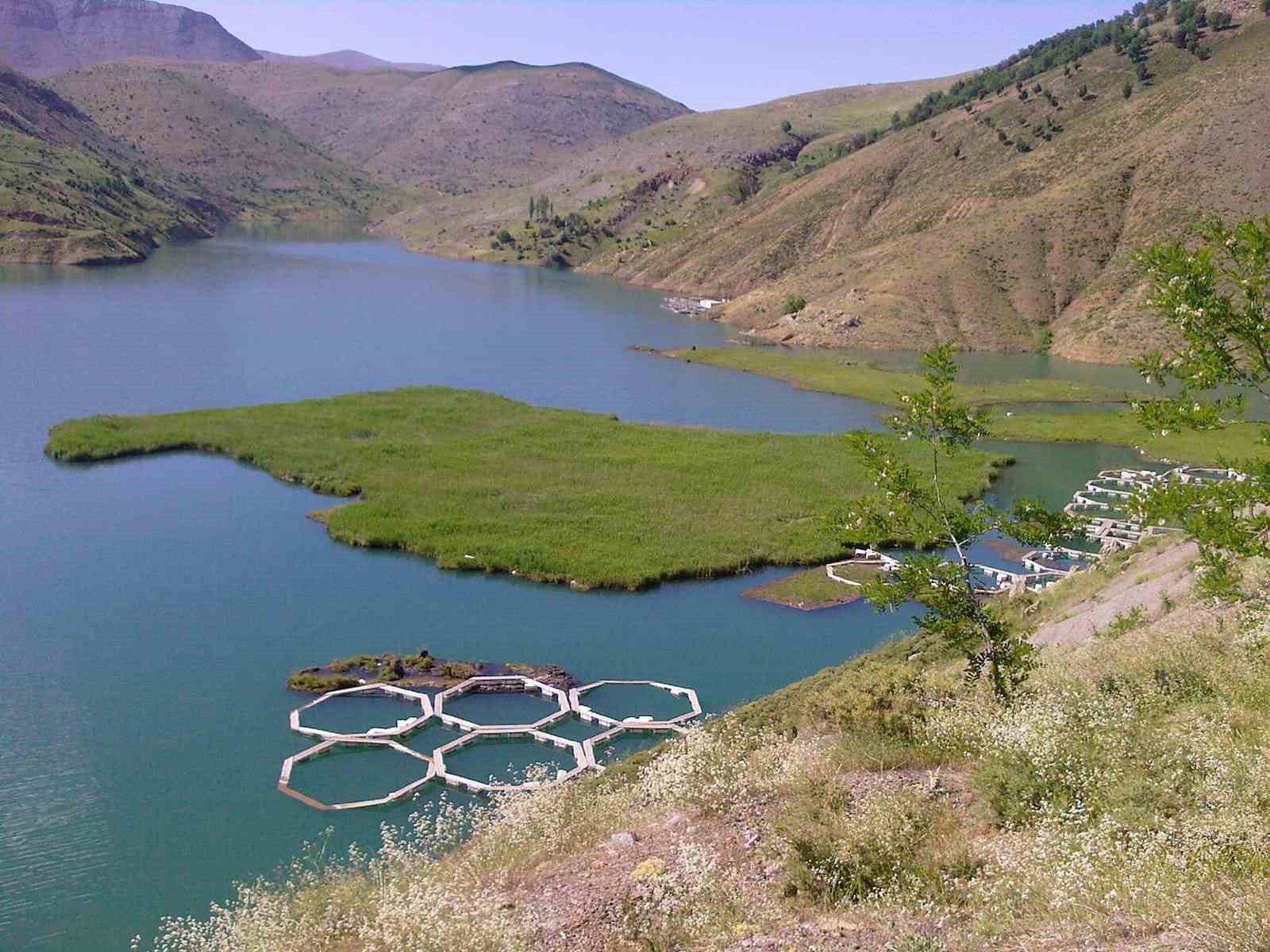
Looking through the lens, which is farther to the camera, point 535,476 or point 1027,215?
point 1027,215

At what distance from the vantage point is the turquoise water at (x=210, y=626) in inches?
889

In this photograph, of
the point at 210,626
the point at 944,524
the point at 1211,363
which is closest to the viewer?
the point at 1211,363

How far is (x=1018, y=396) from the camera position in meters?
80.0

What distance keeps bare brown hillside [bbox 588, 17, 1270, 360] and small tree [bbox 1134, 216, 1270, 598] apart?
84.6m

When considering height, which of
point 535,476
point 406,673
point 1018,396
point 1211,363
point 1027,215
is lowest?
point 406,673

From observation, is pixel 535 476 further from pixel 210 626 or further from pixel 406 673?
pixel 406 673

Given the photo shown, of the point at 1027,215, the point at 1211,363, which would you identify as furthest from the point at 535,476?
the point at 1027,215

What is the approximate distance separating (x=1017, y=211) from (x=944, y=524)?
110m

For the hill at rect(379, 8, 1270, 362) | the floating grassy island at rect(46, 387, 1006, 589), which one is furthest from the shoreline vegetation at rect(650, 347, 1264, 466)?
the hill at rect(379, 8, 1270, 362)

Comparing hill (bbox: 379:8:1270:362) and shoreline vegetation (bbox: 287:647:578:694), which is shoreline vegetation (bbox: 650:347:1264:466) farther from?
shoreline vegetation (bbox: 287:647:578:694)

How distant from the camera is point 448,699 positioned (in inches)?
1188

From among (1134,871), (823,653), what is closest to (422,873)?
(1134,871)

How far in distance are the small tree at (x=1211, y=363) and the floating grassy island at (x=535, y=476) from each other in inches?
934

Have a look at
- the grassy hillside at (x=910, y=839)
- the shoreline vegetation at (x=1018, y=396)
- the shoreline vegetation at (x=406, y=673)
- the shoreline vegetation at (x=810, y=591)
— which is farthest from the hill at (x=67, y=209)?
the grassy hillside at (x=910, y=839)
